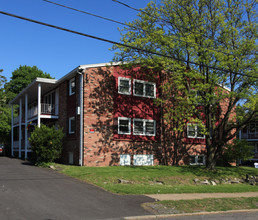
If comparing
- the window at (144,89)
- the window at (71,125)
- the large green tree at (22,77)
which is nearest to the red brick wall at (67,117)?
the window at (71,125)

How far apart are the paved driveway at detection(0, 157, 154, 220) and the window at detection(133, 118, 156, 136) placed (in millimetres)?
8929

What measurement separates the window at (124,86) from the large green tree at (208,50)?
1677 mm

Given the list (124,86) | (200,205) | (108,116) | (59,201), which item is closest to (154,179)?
(200,205)

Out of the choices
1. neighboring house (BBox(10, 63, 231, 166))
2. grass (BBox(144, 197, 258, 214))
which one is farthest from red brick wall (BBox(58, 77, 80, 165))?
grass (BBox(144, 197, 258, 214))

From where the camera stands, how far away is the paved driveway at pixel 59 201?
28.5 ft

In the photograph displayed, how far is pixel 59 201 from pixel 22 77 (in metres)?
47.9

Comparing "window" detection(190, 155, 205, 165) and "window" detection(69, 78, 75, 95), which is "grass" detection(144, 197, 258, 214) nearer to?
"window" detection(190, 155, 205, 165)

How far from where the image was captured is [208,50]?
62.5ft

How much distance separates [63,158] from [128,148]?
514 centimetres

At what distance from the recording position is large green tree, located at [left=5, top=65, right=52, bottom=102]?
2106 inches

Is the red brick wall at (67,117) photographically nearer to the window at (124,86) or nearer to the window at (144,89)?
the window at (124,86)

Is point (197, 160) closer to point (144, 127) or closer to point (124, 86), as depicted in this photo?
point (144, 127)

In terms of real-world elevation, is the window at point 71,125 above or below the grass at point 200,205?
above

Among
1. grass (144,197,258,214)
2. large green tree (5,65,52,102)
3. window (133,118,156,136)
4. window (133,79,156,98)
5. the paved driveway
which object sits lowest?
grass (144,197,258,214)
